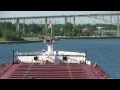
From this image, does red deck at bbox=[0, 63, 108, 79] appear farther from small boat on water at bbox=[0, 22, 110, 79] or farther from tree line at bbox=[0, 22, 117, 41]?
tree line at bbox=[0, 22, 117, 41]

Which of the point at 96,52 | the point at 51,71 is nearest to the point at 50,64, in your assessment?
the point at 51,71

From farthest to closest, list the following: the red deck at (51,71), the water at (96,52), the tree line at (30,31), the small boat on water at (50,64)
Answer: the tree line at (30,31), the water at (96,52), the small boat on water at (50,64), the red deck at (51,71)

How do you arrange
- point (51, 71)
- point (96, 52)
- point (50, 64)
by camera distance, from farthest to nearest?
point (96, 52) → point (50, 64) → point (51, 71)

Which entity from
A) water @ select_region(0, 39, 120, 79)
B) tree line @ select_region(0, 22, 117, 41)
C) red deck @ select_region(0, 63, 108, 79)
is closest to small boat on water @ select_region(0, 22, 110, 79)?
red deck @ select_region(0, 63, 108, 79)

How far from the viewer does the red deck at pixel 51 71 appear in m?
9.51

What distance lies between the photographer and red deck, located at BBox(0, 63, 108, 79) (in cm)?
951

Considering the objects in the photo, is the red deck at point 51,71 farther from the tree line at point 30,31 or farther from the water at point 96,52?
the tree line at point 30,31

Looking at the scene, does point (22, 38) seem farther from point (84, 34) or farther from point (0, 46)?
point (84, 34)

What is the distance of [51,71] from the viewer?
10.3 m

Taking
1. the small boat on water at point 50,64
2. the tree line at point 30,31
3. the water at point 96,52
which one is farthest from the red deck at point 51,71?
the tree line at point 30,31

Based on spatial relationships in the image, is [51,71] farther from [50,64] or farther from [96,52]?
[96,52]
